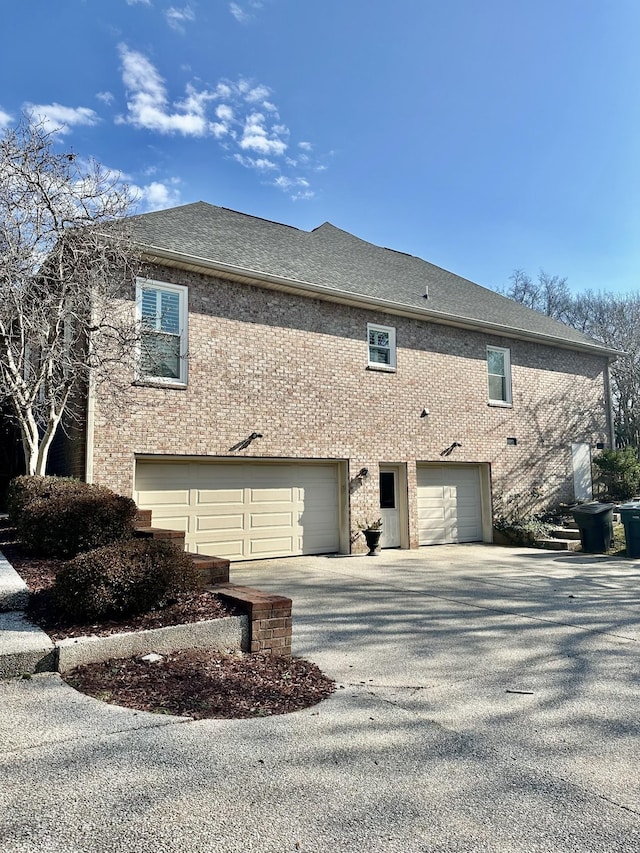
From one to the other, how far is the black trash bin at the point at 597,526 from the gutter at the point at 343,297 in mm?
5230

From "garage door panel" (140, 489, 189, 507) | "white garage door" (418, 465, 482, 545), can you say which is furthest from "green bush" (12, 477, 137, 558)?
"white garage door" (418, 465, 482, 545)

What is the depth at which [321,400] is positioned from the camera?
1216 centimetres

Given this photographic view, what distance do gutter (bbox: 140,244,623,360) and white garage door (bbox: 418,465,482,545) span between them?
374 centimetres

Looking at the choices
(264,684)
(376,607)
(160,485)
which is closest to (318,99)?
(160,485)

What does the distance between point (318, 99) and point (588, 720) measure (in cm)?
1152

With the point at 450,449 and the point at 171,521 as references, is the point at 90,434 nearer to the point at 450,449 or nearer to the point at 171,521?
the point at 171,521

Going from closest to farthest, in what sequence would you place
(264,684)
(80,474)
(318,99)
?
1. (264,684)
2. (80,474)
3. (318,99)

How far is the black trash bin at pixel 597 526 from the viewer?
1259cm

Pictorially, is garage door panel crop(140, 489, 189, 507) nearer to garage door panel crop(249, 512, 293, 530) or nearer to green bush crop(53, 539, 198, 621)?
garage door panel crop(249, 512, 293, 530)

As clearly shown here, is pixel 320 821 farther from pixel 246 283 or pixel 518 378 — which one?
pixel 518 378

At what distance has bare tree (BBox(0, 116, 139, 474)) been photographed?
788 centimetres

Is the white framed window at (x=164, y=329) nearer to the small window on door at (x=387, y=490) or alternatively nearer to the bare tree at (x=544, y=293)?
the small window on door at (x=387, y=490)

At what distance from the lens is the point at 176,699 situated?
11.9 feet

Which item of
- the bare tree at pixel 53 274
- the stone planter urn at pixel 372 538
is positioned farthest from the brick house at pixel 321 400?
the bare tree at pixel 53 274
